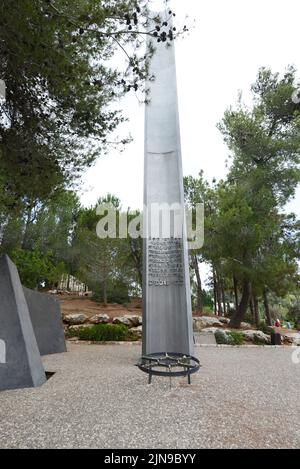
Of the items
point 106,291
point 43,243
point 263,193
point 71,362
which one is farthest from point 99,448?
point 43,243

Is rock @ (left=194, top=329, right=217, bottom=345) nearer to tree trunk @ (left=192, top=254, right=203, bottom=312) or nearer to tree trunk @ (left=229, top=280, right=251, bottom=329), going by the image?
tree trunk @ (left=229, top=280, right=251, bottom=329)

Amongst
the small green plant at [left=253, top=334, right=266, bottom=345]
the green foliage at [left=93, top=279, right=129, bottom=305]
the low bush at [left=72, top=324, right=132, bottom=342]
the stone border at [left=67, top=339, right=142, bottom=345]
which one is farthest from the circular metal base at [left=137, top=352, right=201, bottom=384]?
the green foliage at [left=93, top=279, right=129, bottom=305]

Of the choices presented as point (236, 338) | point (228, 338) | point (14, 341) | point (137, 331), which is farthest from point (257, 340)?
point (14, 341)

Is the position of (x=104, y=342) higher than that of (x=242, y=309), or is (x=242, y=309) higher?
(x=242, y=309)

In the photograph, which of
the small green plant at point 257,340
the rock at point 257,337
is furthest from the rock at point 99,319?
the small green plant at point 257,340

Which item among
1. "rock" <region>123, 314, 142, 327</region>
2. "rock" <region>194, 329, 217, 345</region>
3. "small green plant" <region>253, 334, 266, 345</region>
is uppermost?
"rock" <region>123, 314, 142, 327</region>

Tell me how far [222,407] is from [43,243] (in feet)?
56.6

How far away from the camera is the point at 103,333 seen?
33.7 ft

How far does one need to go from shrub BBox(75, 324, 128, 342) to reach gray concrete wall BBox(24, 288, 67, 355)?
242 cm

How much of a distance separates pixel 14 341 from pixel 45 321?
322 cm

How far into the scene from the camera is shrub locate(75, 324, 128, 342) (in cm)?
1016

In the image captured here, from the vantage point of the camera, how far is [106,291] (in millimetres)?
18188

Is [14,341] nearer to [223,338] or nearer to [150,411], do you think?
[150,411]

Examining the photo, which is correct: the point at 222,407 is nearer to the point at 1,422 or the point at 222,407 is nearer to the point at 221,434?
the point at 221,434
